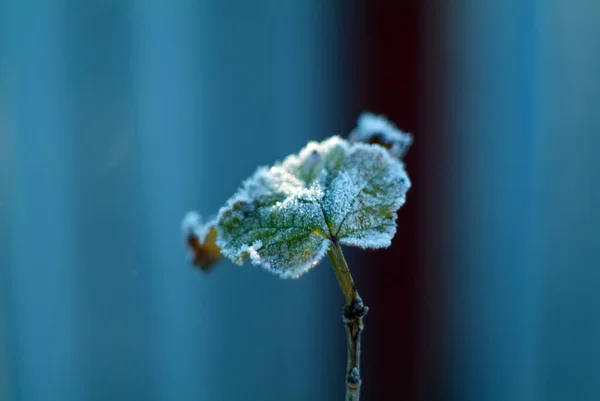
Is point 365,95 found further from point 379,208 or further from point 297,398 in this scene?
point 379,208

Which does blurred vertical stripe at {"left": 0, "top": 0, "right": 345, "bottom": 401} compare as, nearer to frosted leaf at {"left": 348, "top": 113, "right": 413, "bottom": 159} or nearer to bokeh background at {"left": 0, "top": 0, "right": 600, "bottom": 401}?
bokeh background at {"left": 0, "top": 0, "right": 600, "bottom": 401}

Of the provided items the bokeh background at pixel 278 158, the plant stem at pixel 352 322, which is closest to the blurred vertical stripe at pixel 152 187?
the bokeh background at pixel 278 158

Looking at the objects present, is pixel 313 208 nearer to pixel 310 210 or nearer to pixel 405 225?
pixel 310 210

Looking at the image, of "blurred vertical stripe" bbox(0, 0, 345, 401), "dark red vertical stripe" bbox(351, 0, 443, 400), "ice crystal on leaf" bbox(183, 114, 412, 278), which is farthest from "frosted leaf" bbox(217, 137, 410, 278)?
"dark red vertical stripe" bbox(351, 0, 443, 400)

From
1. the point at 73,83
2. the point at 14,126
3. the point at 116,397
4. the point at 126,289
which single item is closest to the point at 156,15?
the point at 73,83

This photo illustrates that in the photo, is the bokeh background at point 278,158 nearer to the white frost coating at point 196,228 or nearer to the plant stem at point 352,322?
the white frost coating at point 196,228

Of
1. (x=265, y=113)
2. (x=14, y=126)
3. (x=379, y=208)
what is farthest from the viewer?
(x=265, y=113)
